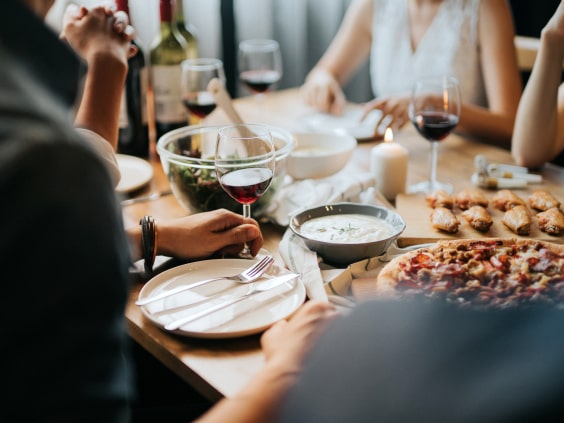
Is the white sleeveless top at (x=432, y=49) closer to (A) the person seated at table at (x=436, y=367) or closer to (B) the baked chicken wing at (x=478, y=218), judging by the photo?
(B) the baked chicken wing at (x=478, y=218)

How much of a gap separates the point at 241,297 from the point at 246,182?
221 mm

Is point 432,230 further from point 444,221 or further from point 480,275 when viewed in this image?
point 480,275

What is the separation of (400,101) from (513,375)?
1355 mm

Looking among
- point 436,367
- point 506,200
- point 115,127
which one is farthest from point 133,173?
point 436,367

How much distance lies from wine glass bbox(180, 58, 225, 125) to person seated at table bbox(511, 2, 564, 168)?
2.50 feet

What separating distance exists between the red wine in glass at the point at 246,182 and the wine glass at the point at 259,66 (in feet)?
3.43

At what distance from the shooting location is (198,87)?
1642 mm

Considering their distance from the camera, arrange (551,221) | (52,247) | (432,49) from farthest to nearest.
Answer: (432,49)
(551,221)
(52,247)

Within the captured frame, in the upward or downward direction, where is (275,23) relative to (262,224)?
upward

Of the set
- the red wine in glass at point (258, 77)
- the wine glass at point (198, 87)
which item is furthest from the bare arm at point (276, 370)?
the red wine in glass at point (258, 77)

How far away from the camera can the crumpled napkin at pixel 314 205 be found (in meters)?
1.04

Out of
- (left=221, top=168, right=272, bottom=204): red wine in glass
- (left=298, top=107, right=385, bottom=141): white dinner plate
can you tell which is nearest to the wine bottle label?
(left=298, top=107, right=385, bottom=141): white dinner plate

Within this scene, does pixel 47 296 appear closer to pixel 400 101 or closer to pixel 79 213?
pixel 79 213

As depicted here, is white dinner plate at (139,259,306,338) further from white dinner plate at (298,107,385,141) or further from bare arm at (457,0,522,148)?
bare arm at (457,0,522,148)
